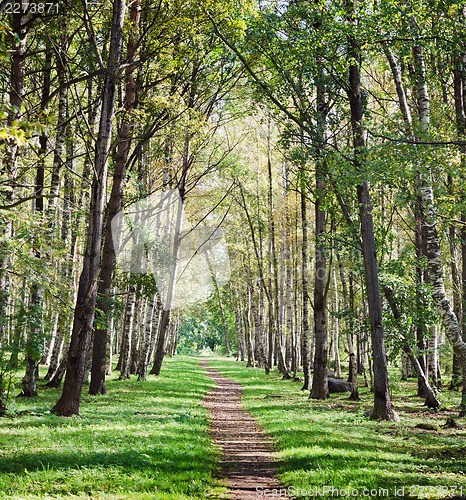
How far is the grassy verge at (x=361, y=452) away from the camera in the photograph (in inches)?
262

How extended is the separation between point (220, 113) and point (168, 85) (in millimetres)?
6824

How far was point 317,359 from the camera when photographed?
18.8m

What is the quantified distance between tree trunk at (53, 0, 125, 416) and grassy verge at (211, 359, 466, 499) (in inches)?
180

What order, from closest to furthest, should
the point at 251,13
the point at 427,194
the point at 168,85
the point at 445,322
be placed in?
the point at 445,322 → the point at 427,194 → the point at 251,13 → the point at 168,85

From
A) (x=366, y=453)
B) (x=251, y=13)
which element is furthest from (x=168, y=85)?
(x=366, y=453)

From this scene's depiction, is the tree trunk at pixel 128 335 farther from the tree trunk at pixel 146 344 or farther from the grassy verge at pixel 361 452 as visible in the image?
the grassy verge at pixel 361 452

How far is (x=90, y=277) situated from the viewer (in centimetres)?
1173

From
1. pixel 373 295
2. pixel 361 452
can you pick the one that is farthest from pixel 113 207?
pixel 361 452

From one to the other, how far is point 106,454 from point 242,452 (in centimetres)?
304

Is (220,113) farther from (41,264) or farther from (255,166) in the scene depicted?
(41,264)

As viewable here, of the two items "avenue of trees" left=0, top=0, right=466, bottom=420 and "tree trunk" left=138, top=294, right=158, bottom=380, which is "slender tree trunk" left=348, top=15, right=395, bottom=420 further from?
"tree trunk" left=138, top=294, right=158, bottom=380

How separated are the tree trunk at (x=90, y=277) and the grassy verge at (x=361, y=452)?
15.0ft

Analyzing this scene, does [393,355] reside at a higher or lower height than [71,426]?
higher
